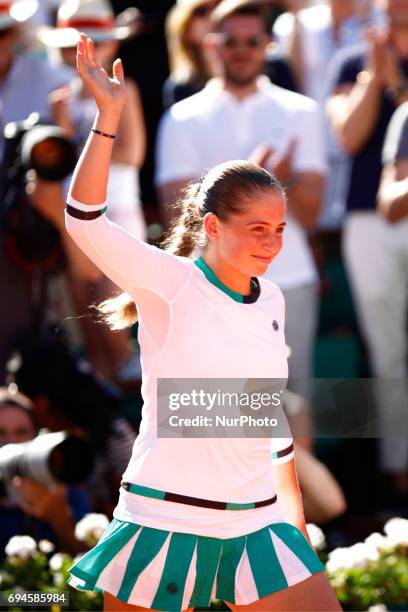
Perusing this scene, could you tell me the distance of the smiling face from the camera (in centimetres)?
286

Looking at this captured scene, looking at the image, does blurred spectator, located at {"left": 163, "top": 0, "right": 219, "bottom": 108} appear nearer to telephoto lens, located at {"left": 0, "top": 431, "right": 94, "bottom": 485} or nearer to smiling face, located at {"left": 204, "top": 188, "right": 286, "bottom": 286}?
telephoto lens, located at {"left": 0, "top": 431, "right": 94, "bottom": 485}

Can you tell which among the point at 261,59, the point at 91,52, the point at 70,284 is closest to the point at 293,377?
the point at 70,284

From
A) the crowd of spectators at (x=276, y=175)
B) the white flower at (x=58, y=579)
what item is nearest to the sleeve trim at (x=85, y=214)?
the white flower at (x=58, y=579)

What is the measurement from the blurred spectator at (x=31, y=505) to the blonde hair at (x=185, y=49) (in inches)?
81.5

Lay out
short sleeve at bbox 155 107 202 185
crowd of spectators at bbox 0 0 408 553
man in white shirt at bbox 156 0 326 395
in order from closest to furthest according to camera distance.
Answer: crowd of spectators at bbox 0 0 408 553
man in white shirt at bbox 156 0 326 395
short sleeve at bbox 155 107 202 185

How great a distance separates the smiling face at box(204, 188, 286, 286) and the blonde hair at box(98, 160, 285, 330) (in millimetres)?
16

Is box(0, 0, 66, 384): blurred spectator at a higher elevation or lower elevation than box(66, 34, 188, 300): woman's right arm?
higher

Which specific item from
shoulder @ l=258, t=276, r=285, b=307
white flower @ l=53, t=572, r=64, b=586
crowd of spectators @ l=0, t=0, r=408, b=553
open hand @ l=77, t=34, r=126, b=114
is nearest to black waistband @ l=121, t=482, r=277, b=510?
shoulder @ l=258, t=276, r=285, b=307

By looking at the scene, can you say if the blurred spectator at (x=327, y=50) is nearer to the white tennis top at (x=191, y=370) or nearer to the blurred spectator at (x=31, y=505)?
the blurred spectator at (x=31, y=505)

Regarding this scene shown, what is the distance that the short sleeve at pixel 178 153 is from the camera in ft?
18.7

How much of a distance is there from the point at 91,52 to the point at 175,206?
1.77 feet

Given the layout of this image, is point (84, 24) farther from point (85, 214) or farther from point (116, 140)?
point (85, 214)

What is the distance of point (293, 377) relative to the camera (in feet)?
17.7

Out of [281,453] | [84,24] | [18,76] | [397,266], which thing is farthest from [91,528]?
[84,24]
